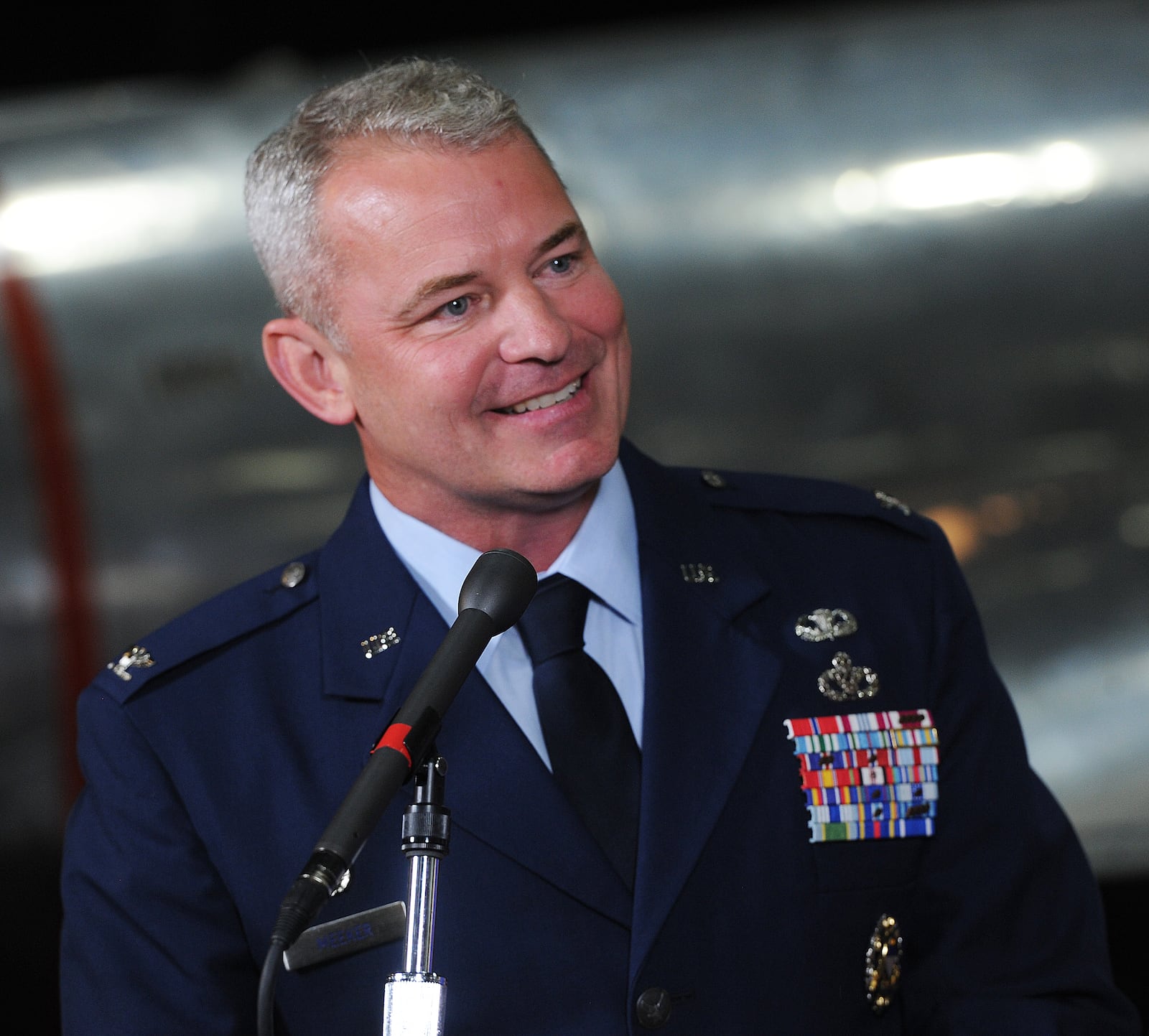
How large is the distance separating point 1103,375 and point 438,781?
215 cm

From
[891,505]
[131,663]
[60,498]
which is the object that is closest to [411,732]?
[131,663]

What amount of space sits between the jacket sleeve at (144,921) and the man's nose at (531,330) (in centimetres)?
56

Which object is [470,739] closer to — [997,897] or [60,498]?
[997,897]

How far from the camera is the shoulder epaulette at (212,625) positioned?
1.44 metres

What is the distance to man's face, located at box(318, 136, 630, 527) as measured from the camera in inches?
53.5

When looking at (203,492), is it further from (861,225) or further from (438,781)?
(438,781)

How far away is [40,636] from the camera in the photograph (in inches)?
106

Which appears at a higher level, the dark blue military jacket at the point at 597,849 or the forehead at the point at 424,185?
the forehead at the point at 424,185

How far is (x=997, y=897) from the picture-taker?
1.44m

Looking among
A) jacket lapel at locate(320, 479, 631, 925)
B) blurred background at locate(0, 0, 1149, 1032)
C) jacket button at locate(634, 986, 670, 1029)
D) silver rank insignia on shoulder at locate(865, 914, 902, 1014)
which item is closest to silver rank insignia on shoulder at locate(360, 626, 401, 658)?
jacket lapel at locate(320, 479, 631, 925)

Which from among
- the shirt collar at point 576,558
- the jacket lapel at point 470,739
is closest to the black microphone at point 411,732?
the jacket lapel at point 470,739

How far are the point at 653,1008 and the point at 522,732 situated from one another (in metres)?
0.29

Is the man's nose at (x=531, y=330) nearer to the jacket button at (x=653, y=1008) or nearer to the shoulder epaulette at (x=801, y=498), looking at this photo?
the shoulder epaulette at (x=801, y=498)

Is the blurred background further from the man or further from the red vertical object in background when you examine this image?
the man
